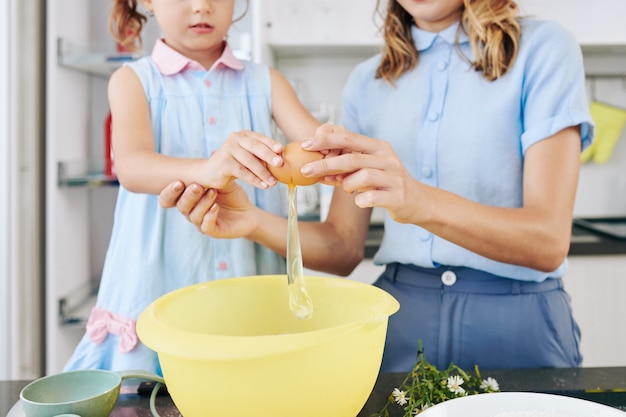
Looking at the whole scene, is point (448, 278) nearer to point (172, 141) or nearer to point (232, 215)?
point (232, 215)

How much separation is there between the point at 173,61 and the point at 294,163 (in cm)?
45

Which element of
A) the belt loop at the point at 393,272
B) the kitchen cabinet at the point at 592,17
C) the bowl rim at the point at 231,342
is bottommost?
the belt loop at the point at 393,272

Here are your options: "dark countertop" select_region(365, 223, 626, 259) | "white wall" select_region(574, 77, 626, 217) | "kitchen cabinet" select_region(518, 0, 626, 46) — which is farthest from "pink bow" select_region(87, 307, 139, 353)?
"white wall" select_region(574, 77, 626, 217)

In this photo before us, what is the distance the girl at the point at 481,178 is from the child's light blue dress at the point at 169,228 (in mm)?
104

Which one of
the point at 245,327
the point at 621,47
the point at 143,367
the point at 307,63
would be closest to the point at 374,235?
the point at 307,63

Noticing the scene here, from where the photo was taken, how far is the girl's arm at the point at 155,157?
2.56ft

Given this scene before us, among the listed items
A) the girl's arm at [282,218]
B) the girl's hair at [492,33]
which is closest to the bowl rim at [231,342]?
the girl's arm at [282,218]

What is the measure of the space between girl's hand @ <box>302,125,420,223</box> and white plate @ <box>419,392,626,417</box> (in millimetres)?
272

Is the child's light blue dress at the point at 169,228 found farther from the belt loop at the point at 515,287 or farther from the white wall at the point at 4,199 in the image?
the white wall at the point at 4,199

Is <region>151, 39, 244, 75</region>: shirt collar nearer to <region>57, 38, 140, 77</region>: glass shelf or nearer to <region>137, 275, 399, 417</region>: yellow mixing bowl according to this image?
<region>137, 275, 399, 417</region>: yellow mixing bowl

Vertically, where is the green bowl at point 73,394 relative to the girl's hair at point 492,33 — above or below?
below

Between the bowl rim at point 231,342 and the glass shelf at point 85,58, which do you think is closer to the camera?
the bowl rim at point 231,342

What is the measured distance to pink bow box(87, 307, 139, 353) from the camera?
101 cm

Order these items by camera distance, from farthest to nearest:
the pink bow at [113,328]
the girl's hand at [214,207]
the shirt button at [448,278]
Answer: the shirt button at [448,278]
the pink bow at [113,328]
the girl's hand at [214,207]
